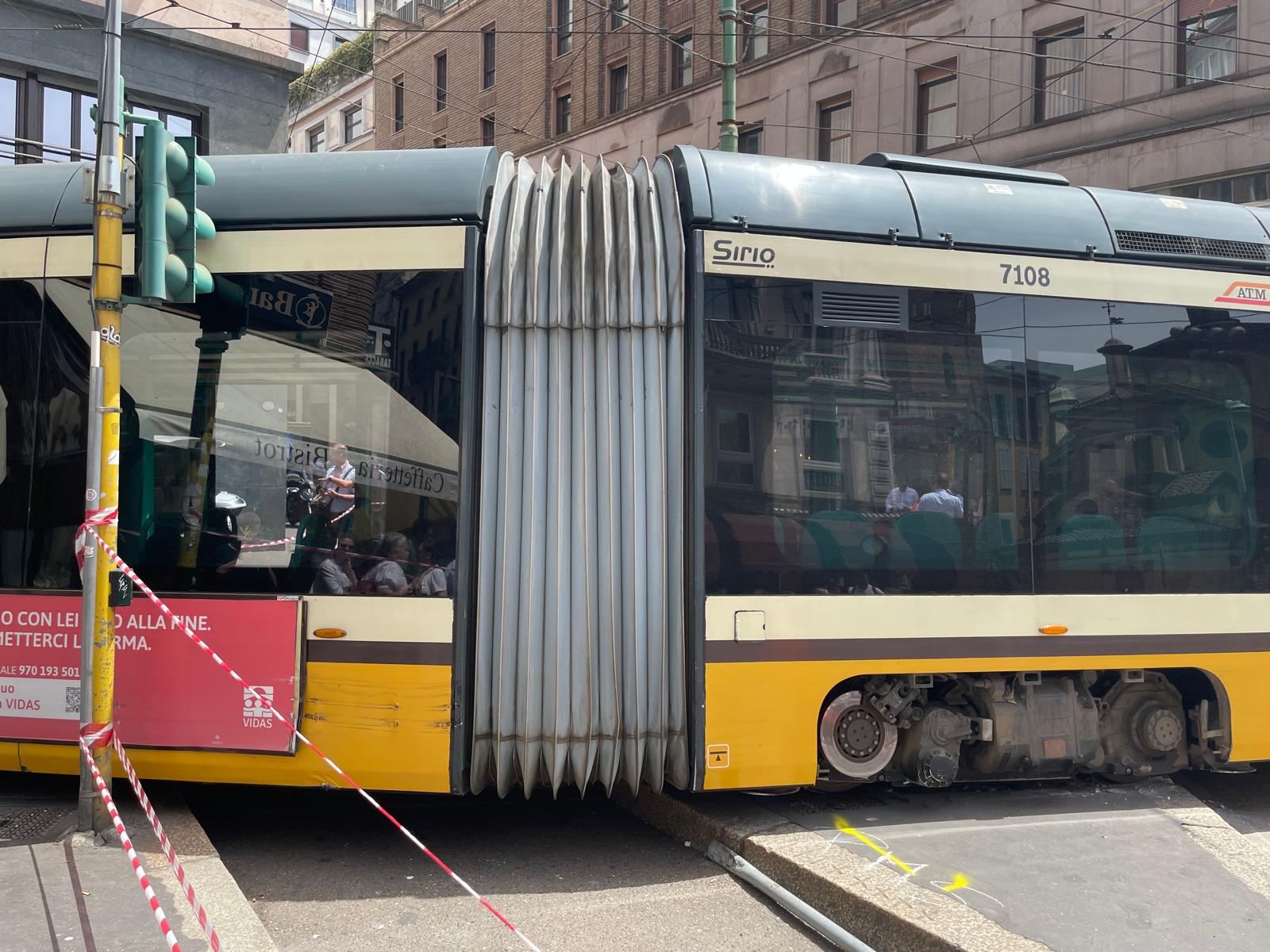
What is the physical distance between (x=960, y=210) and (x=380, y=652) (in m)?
3.68

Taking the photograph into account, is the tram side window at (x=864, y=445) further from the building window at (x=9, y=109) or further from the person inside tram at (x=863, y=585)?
the building window at (x=9, y=109)

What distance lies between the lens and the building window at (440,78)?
4112cm

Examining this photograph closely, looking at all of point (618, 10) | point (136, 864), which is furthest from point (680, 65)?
point (136, 864)

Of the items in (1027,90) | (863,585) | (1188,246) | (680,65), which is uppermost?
(680,65)

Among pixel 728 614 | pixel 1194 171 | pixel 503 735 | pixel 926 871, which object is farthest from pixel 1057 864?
pixel 1194 171

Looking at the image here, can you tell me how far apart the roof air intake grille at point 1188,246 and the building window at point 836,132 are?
852 inches

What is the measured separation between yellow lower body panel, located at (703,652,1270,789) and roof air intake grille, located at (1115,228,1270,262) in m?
2.23

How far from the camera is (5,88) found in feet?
53.7

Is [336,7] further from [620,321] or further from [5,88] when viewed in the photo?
[620,321]

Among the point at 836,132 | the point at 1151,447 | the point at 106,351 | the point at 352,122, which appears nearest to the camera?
the point at 106,351

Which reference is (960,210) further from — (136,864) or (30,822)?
(30,822)

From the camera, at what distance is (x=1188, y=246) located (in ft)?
19.8

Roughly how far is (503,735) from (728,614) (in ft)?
3.89

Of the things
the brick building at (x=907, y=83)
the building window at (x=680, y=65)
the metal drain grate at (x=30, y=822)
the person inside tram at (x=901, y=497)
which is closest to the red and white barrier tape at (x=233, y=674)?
the metal drain grate at (x=30, y=822)
